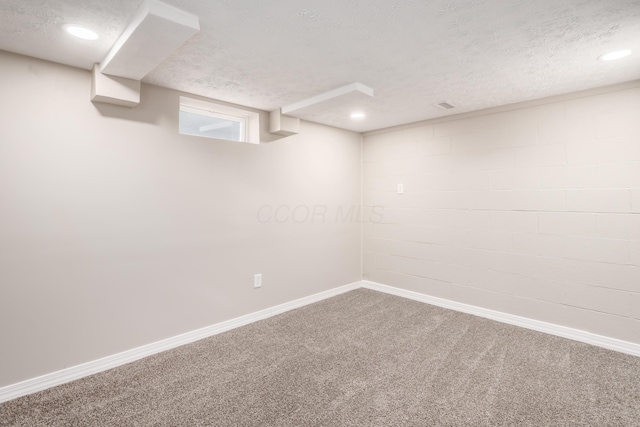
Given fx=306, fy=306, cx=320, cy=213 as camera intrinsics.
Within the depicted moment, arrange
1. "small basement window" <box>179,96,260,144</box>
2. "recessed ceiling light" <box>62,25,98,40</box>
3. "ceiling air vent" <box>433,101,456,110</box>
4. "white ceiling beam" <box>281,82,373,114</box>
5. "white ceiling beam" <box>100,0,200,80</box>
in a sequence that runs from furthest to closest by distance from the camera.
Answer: "ceiling air vent" <box>433,101,456,110</box>
"small basement window" <box>179,96,260,144</box>
"white ceiling beam" <box>281,82,373,114</box>
"recessed ceiling light" <box>62,25,98,40</box>
"white ceiling beam" <box>100,0,200,80</box>

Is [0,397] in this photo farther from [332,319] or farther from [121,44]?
[332,319]

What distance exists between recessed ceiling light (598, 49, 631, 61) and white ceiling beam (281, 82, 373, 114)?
157cm

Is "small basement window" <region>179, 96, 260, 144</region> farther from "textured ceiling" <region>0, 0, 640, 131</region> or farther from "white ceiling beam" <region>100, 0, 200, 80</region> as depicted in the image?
"white ceiling beam" <region>100, 0, 200, 80</region>

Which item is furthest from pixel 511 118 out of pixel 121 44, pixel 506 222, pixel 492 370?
pixel 121 44

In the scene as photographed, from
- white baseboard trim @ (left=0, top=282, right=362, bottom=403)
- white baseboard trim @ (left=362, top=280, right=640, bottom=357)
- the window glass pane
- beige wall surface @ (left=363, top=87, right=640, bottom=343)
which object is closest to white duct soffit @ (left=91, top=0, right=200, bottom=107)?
the window glass pane

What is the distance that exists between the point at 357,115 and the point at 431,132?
0.99 meters

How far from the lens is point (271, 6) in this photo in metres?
1.51

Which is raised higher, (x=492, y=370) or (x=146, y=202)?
(x=146, y=202)

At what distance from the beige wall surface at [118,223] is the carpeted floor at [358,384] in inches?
13.7

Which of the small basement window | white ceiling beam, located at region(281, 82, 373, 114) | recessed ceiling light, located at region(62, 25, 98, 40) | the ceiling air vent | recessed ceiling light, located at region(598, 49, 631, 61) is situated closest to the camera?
recessed ceiling light, located at region(62, 25, 98, 40)

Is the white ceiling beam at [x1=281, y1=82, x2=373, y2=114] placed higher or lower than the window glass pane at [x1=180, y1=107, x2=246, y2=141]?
higher

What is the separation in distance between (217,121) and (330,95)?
121 cm

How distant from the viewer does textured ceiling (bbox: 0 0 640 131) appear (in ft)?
4.99

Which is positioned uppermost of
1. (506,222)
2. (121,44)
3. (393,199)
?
(121,44)
